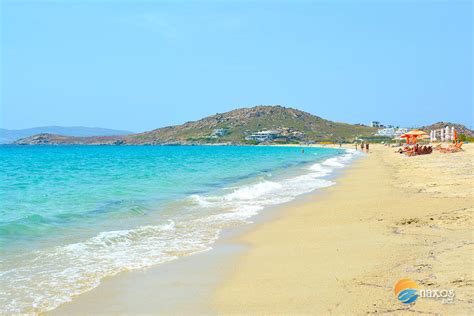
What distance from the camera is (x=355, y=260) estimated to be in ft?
24.7

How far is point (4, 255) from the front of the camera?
9.07 m

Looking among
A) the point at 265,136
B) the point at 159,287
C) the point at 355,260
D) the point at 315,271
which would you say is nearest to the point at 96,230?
the point at 159,287

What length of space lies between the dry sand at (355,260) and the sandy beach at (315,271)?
0.01 metres

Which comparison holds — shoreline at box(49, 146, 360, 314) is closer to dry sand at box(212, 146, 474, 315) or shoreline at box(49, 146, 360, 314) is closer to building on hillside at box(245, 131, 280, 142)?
dry sand at box(212, 146, 474, 315)

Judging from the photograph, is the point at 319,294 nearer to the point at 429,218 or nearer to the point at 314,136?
the point at 429,218

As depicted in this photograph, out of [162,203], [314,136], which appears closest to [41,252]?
[162,203]

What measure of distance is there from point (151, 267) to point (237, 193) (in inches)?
470

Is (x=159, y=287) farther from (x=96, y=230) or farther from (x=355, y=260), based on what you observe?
(x=96, y=230)

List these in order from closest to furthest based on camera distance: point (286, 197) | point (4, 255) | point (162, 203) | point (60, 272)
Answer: point (60, 272) → point (4, 255) → point (162, 203) → point (286, 197)

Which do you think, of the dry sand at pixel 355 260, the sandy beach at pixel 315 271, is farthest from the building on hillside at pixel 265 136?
the sandy beach at pixel 315 271

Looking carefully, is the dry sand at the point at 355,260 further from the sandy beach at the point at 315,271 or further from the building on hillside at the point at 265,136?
the building on hillside at the point at 265,136

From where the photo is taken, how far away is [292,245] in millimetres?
9320

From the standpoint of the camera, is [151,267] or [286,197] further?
[286,197]

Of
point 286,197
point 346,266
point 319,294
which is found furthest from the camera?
point 286,197
